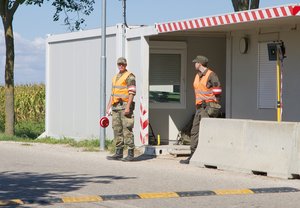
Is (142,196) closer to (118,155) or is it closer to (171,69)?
(118,155)

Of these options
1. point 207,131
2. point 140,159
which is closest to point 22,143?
point 140,159

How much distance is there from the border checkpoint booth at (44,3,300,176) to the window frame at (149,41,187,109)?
0.03 m

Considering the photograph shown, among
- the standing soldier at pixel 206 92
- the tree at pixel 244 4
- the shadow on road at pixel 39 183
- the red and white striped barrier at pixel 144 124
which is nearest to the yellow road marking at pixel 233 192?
the shadow on road at pixel 39 183

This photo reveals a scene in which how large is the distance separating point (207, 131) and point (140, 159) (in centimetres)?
247

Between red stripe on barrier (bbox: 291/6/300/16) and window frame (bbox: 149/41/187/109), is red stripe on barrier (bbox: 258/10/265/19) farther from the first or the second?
window frame (bbox: 149/41/187/109)

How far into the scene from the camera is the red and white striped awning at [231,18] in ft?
56.0

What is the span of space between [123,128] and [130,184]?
14.8 ft

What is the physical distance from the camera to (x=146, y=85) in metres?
22.2

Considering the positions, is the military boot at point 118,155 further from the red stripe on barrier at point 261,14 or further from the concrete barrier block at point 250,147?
the red stripe on barrier at point 261,14

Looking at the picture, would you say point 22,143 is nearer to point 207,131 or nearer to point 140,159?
point 140,159

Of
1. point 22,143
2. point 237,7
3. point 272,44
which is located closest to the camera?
point 272,44

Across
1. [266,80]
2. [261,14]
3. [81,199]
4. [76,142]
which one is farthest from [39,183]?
[76,142]

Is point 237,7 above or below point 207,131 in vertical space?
above

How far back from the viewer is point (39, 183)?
14359mm
